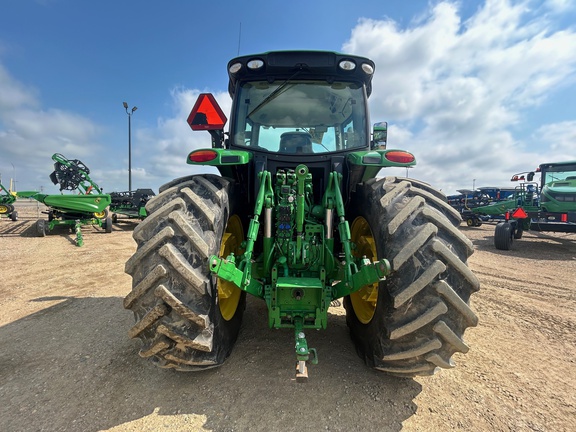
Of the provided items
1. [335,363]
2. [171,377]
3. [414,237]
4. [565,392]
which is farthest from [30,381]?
[565,392]

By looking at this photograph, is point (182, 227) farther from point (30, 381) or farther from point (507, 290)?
point (507, 290)

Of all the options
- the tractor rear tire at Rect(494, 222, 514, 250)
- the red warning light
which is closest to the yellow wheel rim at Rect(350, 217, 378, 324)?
the tractor rear tire at Rect(494, 222, 514, 250)

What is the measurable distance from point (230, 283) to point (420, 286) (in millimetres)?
1545

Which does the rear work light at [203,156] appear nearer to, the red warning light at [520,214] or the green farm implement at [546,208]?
the green farm implement at [546,208]

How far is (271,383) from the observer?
2320mm

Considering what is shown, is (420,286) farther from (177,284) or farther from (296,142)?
(296,142)

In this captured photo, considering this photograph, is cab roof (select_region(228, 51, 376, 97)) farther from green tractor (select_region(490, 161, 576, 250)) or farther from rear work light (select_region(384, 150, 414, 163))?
green tractor (select_region(490, 161, 576, 250))

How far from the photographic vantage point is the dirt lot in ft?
6.53

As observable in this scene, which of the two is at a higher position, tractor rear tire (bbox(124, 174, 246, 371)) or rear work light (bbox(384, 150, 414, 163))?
rear work light (bbox(384, 150, 414, 163))

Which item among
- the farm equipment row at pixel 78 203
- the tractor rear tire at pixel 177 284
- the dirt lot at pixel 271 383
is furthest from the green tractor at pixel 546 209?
the farm equipment row at pixel 78 203

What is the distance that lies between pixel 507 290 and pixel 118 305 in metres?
5.67

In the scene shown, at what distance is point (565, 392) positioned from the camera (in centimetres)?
231

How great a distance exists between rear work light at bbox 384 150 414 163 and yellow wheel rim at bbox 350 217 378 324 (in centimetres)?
54

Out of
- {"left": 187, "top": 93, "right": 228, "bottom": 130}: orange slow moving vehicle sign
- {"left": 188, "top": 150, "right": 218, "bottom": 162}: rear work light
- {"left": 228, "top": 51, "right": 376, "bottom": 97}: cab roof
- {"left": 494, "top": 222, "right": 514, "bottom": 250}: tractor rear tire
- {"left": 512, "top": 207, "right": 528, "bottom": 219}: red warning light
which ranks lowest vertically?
{"left": 494, "top": 222, "right": 514, "bottom": 250}: tractor rear tire
